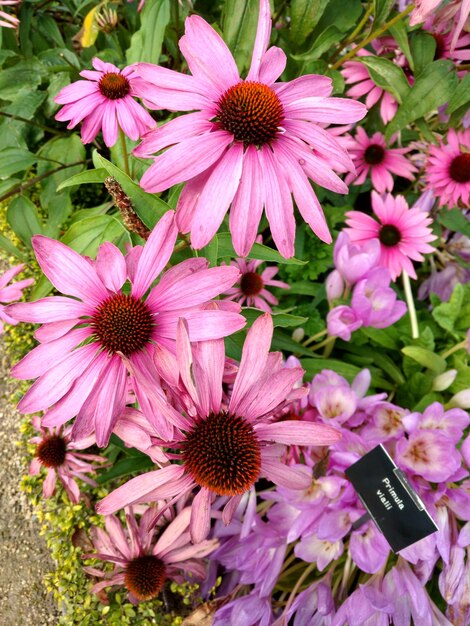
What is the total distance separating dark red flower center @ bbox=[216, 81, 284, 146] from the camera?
0.51 meters

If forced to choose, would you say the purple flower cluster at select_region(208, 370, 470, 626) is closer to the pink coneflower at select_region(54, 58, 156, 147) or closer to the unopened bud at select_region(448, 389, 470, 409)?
the unopened bud at select_region(448, 389, 470, 409)

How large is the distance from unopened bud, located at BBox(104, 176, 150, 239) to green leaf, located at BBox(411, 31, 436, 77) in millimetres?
653

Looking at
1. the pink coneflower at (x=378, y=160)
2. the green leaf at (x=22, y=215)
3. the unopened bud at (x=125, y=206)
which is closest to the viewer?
the unopened bud at (x=125, y=206)

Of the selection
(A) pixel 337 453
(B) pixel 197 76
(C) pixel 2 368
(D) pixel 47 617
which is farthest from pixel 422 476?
(C) pixel 2 368

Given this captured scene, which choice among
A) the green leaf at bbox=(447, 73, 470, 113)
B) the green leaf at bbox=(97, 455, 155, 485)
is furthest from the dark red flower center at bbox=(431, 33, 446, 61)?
the green leaf at bbox=(97, 455, 155, 485)

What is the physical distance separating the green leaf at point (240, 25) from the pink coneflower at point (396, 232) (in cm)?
40

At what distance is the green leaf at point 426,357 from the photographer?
922 millimetres

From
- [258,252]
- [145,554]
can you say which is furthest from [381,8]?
[145,554]

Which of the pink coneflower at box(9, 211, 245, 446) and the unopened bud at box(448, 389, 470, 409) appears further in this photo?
the unopened bud at box(448, 389, 470, 409)

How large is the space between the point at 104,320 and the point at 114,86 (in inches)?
16.6

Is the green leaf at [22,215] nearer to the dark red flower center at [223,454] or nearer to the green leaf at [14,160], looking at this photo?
the green leaf at [14,160]

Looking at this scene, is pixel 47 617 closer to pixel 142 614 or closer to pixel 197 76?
pixel 142 614

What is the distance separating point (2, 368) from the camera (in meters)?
1.15

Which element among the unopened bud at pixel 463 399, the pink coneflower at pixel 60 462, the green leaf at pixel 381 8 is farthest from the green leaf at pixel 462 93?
the pink coneflower at pixel 60 462
